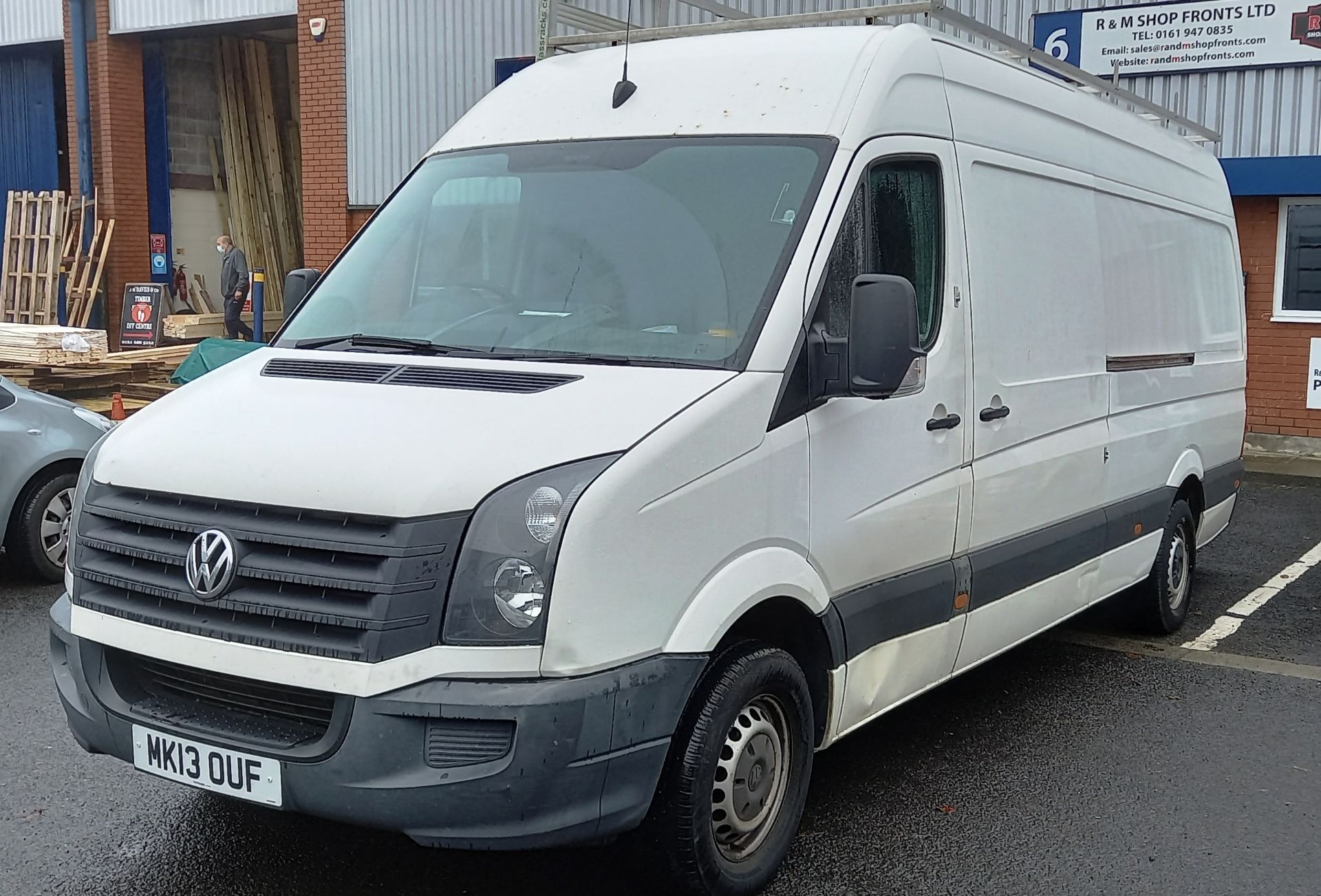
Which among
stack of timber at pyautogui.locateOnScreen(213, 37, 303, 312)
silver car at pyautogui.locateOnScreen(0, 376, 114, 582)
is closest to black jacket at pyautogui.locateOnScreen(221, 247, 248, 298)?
stack of timber at pyautogui.locateOnScreen(213, 37, 303, 312)

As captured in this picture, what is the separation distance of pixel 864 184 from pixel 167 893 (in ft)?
9.50

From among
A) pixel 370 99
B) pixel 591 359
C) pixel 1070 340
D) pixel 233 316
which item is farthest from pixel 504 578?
pixel 233 316

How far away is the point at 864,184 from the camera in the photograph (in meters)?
4.13

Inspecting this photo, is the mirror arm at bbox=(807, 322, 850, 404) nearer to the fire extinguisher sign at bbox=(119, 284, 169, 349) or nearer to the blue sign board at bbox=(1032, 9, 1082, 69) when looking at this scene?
the blue sign board at bbox=(1032, 9, 1082, 69)

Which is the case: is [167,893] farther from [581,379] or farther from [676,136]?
[676,136]

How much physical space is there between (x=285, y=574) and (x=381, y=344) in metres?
1.10

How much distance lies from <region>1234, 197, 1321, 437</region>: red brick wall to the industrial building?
2cm

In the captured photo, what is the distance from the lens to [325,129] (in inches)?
745

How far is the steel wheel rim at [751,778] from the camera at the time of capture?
3.64 m

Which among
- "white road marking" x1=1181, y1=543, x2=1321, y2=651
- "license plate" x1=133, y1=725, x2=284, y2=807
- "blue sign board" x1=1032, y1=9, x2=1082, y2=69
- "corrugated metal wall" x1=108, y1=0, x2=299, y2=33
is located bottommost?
"white road marking" x1=1181, y1=543, x2=1321, y2=651

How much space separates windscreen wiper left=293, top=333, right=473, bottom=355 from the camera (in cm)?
402

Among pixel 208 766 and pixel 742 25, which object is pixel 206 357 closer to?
pixel 742 25

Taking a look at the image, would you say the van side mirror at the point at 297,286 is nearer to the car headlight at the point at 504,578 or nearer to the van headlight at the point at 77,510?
the van headlight at the point at 77,510

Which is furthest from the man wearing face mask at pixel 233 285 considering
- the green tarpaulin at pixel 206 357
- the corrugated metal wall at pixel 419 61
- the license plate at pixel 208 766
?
the license plate at pixel 208 766
